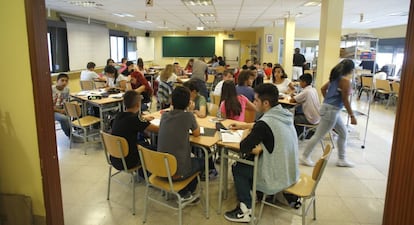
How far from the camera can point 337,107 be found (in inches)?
150

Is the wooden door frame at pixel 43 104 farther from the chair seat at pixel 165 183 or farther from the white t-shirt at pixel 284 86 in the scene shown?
the white t-shirt at pixel 284 86

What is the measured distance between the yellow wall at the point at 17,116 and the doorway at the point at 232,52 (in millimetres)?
14450

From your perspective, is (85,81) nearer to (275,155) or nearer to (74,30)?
(74,30)

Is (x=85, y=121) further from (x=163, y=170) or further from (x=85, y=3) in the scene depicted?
(x=85, y=3)

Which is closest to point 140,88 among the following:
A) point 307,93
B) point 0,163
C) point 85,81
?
point 85,81

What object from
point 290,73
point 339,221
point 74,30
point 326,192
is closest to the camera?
point 339,221

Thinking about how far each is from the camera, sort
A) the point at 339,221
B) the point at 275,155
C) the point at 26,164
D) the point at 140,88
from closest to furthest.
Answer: the point at 26,164 → the point at 275,155 → the point at 339,221 → the point at 140,88

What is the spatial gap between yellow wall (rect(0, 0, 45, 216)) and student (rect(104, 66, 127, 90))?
12.8 feet

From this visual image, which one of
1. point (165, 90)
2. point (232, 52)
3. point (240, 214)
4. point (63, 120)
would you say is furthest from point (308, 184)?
point (232, 52)

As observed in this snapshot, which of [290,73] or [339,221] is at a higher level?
[290,73]

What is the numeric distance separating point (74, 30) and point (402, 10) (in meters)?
8.54

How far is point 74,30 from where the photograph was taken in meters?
8.32

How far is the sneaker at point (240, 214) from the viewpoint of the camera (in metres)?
2.67

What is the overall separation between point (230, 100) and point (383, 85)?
6.90 metres
